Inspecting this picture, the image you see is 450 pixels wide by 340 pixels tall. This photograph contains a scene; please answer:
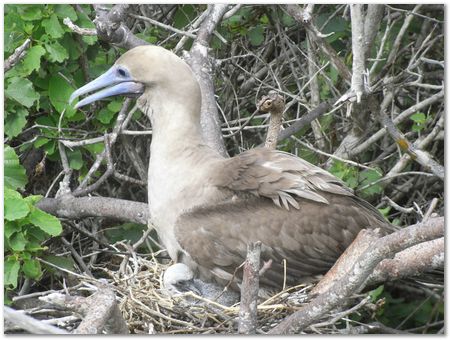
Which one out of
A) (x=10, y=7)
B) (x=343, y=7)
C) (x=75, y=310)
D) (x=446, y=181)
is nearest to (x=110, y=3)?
(x=10, y=7)

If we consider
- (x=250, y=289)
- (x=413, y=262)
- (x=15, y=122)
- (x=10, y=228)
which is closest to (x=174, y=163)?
(x=10, y=228)

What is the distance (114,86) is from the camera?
223 inches

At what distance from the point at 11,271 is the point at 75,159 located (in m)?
1.25

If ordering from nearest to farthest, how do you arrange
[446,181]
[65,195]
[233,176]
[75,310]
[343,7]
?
[75,310] → [233,176] → [446,181] → [65,195] → [343,7]

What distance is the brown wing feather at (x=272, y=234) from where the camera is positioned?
5.27m

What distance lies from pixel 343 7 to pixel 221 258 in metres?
2.41

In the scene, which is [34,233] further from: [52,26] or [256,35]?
[256,35]

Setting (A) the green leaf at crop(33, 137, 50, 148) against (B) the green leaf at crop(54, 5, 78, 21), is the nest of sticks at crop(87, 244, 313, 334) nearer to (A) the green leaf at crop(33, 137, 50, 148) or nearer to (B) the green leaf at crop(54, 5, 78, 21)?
(A) the green leaf at crop(33, 137, 50, 148)

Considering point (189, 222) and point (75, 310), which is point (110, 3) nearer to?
point (189, 222)

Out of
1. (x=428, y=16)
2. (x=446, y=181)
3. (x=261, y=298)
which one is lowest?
(x=261, y=298)

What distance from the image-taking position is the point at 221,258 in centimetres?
527

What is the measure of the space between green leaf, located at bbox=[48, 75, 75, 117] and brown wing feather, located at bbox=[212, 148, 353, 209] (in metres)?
1.37

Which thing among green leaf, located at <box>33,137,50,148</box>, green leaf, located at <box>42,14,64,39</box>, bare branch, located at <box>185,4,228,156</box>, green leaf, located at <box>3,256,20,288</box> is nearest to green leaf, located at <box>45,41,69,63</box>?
green leaf, located at <box>42,14,64,39</box>

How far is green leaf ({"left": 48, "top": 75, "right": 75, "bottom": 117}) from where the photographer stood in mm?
6352
